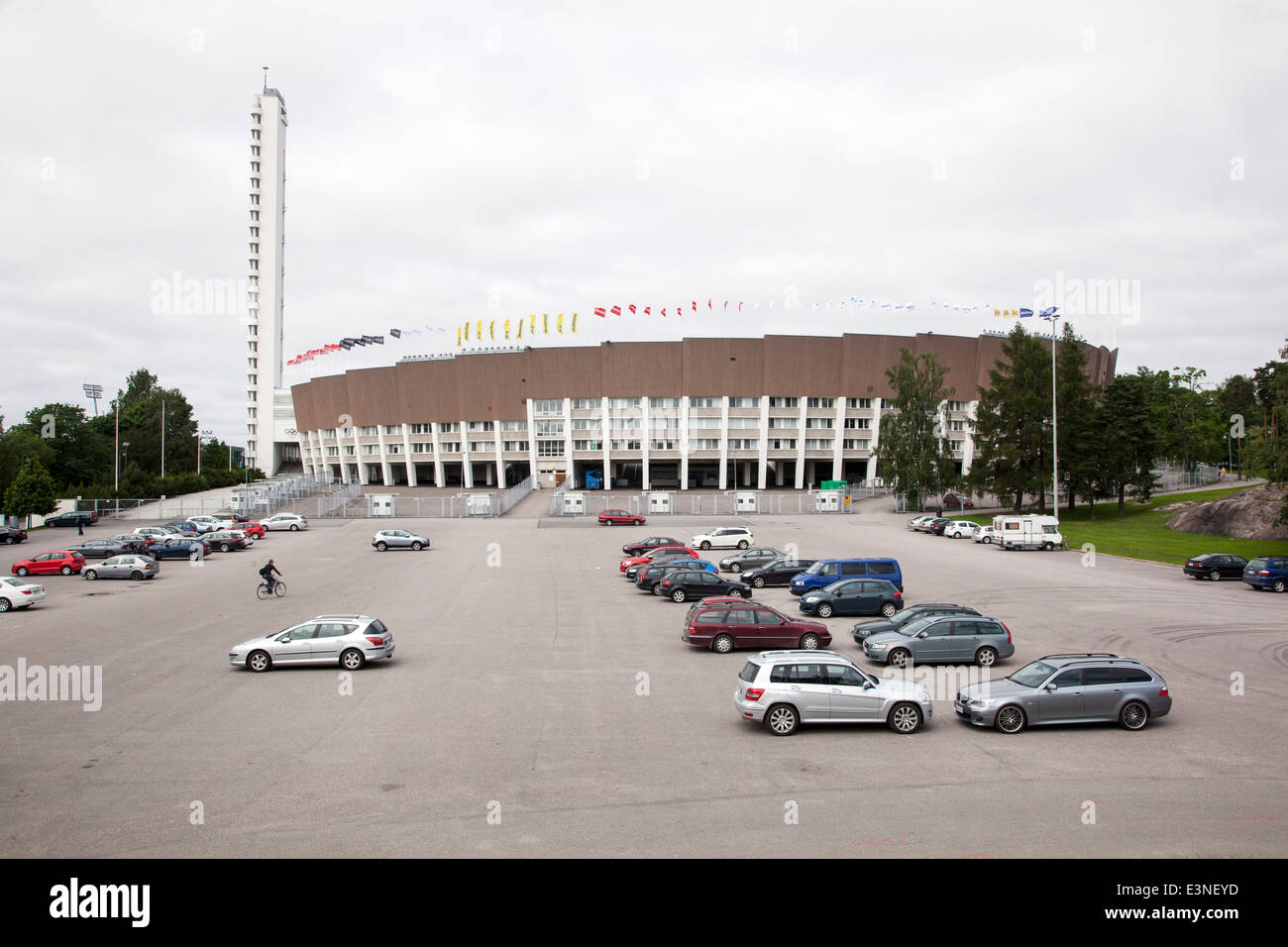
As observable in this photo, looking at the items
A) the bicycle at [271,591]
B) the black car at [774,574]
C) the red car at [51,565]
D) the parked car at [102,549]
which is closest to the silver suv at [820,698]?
the black car at [774,574]

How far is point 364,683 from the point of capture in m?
18.8

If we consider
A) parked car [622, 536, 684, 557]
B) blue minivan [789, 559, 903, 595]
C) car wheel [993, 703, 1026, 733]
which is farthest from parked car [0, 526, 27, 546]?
car wheel [993, 703, 1026, 733]

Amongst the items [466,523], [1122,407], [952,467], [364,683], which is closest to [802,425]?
[952,467]

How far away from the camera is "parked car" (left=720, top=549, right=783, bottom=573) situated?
39.3 metres

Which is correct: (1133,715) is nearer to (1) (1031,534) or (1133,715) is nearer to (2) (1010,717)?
(2) (1010,717)

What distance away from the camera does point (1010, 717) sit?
1509cm

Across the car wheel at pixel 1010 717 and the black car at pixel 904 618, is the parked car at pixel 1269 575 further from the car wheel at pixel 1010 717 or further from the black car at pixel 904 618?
the car wheel at pixel 1010 717

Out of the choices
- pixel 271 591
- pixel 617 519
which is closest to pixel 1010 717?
pixel 271 591

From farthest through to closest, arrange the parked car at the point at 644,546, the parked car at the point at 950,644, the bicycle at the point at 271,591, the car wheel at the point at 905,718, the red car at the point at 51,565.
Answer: the parked car at the point at 644,546 → the red car at the point at 51,565 → the bicycle at the point at 271,591 → the parked car at the point at 950,644 → the car wheel at the point at 905,718

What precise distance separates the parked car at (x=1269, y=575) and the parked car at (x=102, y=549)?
54.6 metres

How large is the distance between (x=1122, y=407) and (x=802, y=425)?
3732 cm

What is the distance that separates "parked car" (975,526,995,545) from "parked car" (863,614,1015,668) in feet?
114

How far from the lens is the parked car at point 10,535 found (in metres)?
54.1
